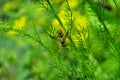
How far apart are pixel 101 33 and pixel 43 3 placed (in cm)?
13

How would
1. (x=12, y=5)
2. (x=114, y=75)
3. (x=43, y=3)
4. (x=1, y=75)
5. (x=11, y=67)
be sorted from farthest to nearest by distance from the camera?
(x=12, y=5)
(x=11, y=67)
(x=1, y=75)
(x=114, y=75)
(x=43, y=3)

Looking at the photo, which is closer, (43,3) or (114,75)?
(43,3)

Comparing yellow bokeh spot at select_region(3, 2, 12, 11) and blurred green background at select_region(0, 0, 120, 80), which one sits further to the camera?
yellow bokeh spot at select_region(3, 2, 12, 11)

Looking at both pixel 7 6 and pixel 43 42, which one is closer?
pixel 43 42

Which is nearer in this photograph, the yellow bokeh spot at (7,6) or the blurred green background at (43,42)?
the blurred green background at (43,42)

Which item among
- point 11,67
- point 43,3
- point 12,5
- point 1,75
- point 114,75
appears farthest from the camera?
point 12,5

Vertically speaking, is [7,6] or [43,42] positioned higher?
[43,42]

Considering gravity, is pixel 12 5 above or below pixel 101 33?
below

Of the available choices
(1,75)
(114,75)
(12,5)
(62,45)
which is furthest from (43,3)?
(12,5)

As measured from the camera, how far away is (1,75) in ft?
6.38

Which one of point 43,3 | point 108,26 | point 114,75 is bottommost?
point 114,75

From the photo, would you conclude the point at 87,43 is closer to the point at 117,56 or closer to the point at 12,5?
the point at 117,56

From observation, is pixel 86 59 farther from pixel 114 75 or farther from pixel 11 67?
pixel 11 67

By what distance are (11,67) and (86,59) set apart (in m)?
1.37
